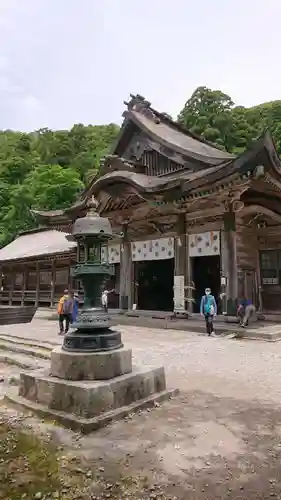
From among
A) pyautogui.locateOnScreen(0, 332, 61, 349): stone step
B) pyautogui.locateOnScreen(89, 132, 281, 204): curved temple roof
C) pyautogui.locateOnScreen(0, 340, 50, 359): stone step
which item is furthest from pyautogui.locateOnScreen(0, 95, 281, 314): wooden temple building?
pyautogui.locateOnScreen(0, 340, 50, 359): stone step

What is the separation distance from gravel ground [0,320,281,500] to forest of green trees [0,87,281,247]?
101 ft

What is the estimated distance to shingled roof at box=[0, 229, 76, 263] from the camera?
76.3ft

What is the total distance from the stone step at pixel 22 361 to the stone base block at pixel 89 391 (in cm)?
249

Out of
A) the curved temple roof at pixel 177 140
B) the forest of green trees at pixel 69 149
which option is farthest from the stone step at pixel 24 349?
the forest of green trees at pixel 69 149

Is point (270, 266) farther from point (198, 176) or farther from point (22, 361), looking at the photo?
point (22, 361)

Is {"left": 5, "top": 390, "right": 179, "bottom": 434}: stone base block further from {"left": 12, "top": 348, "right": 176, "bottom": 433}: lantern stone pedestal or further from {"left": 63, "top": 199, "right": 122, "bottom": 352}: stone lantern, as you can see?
{"left": 63, "top": 199, "right": 122, "bottom": 352}: stone lantern

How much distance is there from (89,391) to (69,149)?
54.1m

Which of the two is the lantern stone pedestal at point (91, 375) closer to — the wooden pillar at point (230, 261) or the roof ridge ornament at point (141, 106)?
the wooden pillar at point (230, 261)

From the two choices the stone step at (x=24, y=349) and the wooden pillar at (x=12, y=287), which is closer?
the stone step at (x=24, y=349)

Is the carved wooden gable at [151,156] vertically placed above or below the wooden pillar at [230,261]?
above

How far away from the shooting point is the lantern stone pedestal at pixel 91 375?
Answer: 4.57 metres

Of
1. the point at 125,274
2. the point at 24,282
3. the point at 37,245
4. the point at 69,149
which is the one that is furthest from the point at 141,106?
the point at 69,149

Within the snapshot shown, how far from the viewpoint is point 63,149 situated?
2163 inches

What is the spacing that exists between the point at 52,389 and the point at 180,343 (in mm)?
5709
